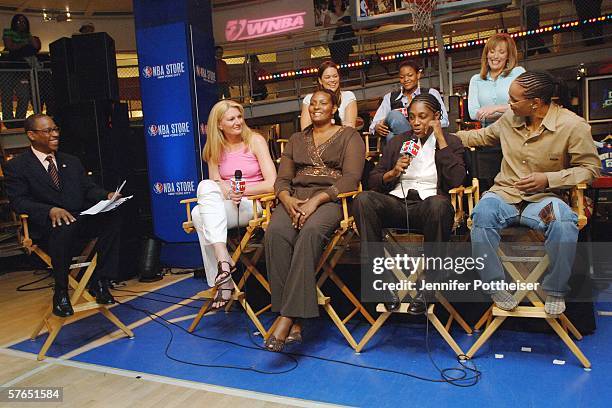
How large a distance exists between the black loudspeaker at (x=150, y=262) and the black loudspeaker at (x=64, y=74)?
5.86ft

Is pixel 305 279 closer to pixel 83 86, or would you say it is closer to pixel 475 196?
pixel 475 196

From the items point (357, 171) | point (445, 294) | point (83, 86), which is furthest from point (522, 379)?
point (83, 86)

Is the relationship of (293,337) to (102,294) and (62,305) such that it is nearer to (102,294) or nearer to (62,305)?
(102,294)

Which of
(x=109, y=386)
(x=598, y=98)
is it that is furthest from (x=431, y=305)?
(x=598, y=98)

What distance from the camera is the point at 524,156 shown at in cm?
296

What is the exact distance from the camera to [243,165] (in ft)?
12.2

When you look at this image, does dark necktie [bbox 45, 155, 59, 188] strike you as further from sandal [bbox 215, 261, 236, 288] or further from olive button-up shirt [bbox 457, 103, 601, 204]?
olive button-up shirt [bbox 457, 103, 601, 204]

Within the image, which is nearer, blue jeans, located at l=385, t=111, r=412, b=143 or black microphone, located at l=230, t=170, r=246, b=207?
black microphone, located at l=230, t=170, r=246, b=207

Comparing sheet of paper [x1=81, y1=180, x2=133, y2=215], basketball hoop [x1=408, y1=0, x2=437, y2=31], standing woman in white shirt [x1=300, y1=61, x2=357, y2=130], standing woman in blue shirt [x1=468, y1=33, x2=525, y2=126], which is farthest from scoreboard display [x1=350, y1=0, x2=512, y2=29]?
sheet of paper [x1=81, y1=180, x2=133, y2=215]

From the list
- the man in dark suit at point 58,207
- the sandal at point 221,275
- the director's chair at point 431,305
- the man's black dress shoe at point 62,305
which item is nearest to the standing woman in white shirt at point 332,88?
the director's chair at point 431,305

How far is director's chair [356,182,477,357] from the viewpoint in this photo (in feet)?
9.29

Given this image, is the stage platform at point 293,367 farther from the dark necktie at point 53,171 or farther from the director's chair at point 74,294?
Result: the dark necktie at point 53,171

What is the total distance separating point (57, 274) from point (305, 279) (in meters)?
1.65

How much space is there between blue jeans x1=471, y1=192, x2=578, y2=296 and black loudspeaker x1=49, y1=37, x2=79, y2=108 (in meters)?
4.54
